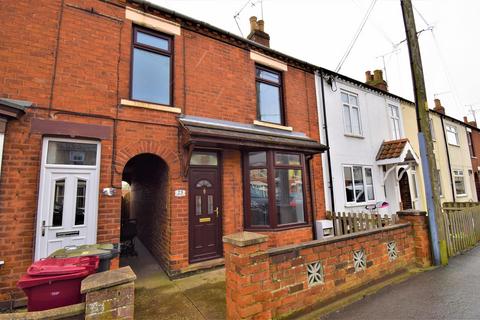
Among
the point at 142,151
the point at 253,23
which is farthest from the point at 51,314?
the point at 253,23

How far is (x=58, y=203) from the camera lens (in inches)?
182

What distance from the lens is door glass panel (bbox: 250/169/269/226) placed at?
6750 mm

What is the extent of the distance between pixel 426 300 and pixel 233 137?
4.59m

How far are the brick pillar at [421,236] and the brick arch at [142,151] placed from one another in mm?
5706

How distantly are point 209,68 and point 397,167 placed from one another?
9.58m

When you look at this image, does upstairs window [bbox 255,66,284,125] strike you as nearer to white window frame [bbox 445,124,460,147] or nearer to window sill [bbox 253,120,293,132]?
window sill [bbox 253,120,293,132]

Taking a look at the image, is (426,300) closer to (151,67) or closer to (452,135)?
(151,67)

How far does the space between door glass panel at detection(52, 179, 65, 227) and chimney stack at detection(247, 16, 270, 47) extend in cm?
749

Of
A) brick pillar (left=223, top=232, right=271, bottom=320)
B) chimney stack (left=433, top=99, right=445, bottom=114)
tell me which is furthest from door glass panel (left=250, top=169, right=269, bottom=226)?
chimney stack (left=433, top=99, right=445, bottom=114)

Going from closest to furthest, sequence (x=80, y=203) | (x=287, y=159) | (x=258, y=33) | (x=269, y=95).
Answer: (x=80, y=203) < (x=287, y=159) < (x=269, y=95) < (x=258, y=33)

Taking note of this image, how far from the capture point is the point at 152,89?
603 cm

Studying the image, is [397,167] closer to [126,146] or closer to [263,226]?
[263,226]

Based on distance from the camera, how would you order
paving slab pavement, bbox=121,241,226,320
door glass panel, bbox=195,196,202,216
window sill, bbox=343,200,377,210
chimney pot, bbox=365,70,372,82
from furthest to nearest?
chimney pot, bbox=365,70,372,82 → window sill, bbox=343,200,377,210 → door glass panel, bbox=195,196,202,216 → paving slab pavement, bbox=121,241,226,320

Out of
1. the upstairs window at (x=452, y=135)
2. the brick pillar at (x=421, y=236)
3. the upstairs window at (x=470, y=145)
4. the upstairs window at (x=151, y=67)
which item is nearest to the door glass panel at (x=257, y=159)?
the upstairs window at (x=151, y=67)
